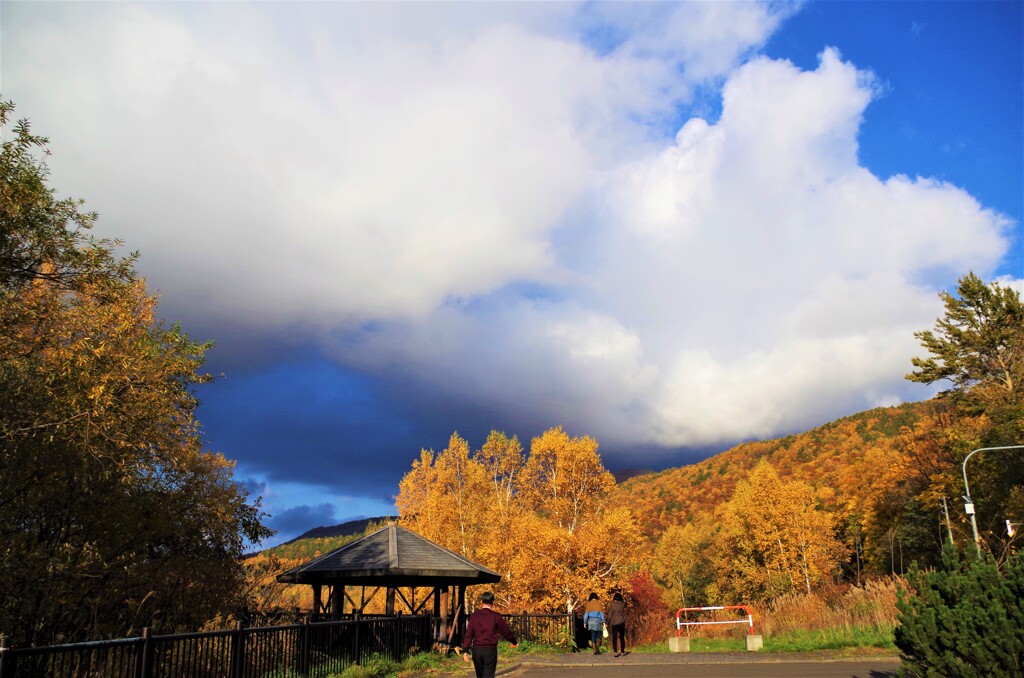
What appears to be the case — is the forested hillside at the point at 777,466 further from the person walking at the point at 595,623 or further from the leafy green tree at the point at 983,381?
the person walking at the point at 595,623

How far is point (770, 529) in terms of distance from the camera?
63094 millimetres

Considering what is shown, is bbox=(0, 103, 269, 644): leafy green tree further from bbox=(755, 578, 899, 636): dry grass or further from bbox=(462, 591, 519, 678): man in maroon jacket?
bbox=(755, 578, 899, 636): dry grass

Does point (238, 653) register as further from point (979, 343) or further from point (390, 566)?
point (979, 343)

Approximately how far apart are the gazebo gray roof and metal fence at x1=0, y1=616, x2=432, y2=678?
1.33 meters

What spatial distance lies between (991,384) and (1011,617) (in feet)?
156

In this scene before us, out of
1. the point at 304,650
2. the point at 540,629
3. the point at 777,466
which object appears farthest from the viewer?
the point at 777,466

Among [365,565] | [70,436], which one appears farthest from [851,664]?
[70,436]

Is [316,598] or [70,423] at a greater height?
[70,423]

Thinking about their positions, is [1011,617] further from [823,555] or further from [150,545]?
[823,555]

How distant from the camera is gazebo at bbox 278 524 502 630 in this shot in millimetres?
17609

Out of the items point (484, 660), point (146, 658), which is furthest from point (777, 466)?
point (146, 658)

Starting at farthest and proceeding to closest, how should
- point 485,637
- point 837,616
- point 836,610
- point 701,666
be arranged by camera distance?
point 836,610 < point 837,616 < point 701,666 < point 485,637

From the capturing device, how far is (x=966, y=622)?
6.72 m

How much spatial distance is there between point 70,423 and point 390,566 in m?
8.62
